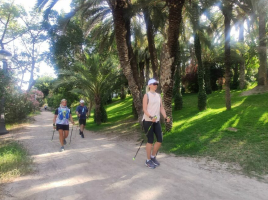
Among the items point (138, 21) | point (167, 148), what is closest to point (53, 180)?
point (167, 148)

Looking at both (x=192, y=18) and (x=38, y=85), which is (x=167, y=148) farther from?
(x=38, y=85)

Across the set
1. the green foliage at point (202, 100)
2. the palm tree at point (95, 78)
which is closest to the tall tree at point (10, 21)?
the palm tree at point (95, 78)

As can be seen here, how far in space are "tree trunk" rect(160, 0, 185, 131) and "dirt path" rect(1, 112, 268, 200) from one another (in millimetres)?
3424


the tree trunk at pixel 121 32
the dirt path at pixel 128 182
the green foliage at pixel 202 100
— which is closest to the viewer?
the dirt path at pixel 128 182

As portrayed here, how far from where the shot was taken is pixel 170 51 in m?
7.87

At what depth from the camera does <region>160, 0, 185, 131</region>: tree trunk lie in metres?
7.70

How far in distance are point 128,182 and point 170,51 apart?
5.41 meters

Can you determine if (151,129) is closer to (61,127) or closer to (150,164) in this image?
(150,164)

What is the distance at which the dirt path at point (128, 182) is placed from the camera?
3.37 metres

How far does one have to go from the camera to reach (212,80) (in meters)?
25.3

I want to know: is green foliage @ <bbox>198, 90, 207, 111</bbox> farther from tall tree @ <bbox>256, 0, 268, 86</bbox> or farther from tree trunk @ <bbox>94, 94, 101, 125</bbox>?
tree trunk @ <bbox>94, 94, 101, 125</bbox>

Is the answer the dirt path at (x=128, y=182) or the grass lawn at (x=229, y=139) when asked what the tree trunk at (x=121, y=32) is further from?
the dirt path at (x=128, y=182)

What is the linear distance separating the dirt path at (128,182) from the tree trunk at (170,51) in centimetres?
342

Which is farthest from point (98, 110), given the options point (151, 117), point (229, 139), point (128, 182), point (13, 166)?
point (128, 182)
